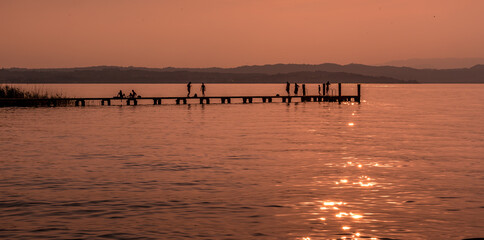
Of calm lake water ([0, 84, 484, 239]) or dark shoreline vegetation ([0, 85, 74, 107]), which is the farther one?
dark shoreline vegetation ([0, 85, 74, 107])

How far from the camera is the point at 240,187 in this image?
19484 millimetres

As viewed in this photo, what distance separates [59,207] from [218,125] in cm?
3064

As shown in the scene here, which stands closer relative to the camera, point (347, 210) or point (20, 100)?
point (347, 210)

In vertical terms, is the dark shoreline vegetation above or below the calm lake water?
above

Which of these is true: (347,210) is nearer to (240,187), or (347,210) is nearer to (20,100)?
(240,187)

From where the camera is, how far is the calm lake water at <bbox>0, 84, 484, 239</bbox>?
14.1 metres

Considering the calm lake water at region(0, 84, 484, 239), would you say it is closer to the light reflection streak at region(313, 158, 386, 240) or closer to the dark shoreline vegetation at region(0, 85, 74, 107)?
the light reflection streak at region(313, 158, 386, 240)

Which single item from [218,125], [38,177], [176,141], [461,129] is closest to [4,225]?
[38,177]

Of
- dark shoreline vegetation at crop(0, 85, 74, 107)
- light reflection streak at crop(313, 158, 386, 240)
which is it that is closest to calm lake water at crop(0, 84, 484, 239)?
light reflection streak at crop(313, 158, 386, 240)

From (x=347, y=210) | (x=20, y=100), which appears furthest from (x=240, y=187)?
(x=20, y=100)

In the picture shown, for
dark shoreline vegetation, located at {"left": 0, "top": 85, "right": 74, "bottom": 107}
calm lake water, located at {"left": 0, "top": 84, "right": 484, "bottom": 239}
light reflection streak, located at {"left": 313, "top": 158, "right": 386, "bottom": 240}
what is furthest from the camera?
dark shoreline vegetation, located at {"left": 0, "top": 85, "right": 74, "bottom": 107}

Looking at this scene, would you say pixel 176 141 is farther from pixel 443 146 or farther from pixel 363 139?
pixel 443 146

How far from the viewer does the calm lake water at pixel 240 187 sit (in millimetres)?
14125

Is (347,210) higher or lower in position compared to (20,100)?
lower
